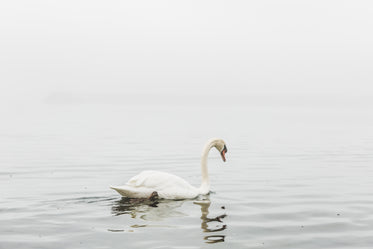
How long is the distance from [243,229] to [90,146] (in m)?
26.2

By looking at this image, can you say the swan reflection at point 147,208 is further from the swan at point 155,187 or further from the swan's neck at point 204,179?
the swan's neck at point 204,179

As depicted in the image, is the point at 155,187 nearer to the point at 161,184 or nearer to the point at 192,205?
the point at 161,184

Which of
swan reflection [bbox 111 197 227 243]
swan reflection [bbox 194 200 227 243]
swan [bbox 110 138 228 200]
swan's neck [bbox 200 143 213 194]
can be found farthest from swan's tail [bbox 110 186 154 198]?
swan's neck [bbox 200 143 213 194]

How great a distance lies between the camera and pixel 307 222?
46.9 feet

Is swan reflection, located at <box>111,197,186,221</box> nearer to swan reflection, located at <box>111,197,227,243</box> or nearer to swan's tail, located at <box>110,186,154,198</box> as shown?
swan reflection, located at <box>111,197,227,243</box>

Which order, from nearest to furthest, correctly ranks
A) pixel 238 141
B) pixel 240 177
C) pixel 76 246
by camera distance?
pixel 76 246 → pixel 240 177 → pixel 238 141

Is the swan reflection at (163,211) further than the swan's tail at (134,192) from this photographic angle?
No

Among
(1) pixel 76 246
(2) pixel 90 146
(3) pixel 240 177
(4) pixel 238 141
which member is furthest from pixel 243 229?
(4) pixel 238 141

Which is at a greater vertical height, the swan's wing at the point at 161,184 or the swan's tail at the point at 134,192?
the swan's wing at the point at 161,184

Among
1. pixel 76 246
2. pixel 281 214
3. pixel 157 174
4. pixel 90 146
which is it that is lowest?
pixel 76 246

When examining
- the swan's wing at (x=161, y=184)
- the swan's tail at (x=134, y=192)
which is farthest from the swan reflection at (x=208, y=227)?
the swan's tail at (x=134, y=192)

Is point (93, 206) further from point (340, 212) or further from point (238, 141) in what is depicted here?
point (238, 141)

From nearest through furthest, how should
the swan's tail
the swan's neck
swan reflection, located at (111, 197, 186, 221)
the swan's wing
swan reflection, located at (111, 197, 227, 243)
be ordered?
swan reflection, located at (111, 197, 227, 243)
swan reflection, located at (111, 197, 186, 221)
the swan's tail
the swan's wing
the swan's neck

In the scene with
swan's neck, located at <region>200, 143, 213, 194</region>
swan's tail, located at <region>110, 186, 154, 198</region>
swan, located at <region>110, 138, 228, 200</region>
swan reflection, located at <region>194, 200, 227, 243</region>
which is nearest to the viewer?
swan reflection, located at <region>194, 200, 227, 243</region>
